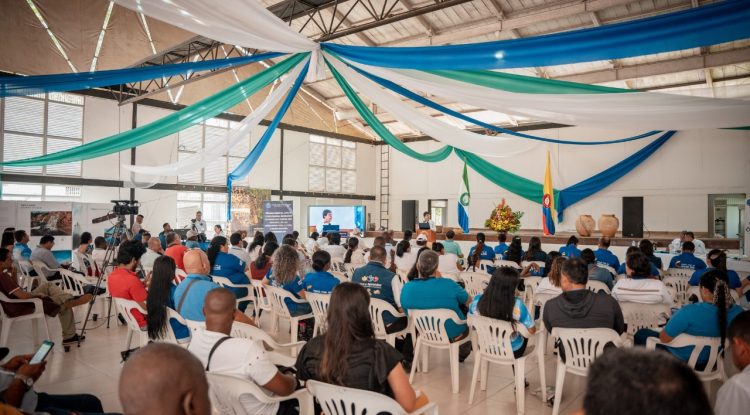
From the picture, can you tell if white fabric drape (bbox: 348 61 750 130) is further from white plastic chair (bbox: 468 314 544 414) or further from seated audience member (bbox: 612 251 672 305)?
white plastic chair (bbox: 468 314 544 414)

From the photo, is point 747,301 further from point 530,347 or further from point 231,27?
point 231,27

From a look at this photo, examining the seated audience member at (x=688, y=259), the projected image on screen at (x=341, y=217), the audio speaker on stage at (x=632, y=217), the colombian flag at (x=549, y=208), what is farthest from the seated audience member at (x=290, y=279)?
the audio speaker on stage at (x=632, y=217)

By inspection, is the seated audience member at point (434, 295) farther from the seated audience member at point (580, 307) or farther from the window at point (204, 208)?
the window at point (204, 208)

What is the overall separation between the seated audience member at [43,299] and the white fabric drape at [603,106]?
3.64 m

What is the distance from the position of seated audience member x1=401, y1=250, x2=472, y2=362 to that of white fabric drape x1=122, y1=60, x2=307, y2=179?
2.39 m

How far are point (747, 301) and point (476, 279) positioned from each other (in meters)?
2.56

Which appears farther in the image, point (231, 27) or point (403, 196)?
point (403, 196)

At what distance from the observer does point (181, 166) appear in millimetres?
6543

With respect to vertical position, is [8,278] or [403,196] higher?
[403,196]

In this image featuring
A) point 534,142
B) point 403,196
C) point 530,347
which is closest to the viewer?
point 530,347

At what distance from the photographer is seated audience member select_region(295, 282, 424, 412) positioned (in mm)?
1851

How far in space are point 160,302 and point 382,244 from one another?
229cm

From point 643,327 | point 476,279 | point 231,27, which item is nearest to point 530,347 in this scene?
point 643,327

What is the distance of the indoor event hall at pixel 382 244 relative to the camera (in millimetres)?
1935
